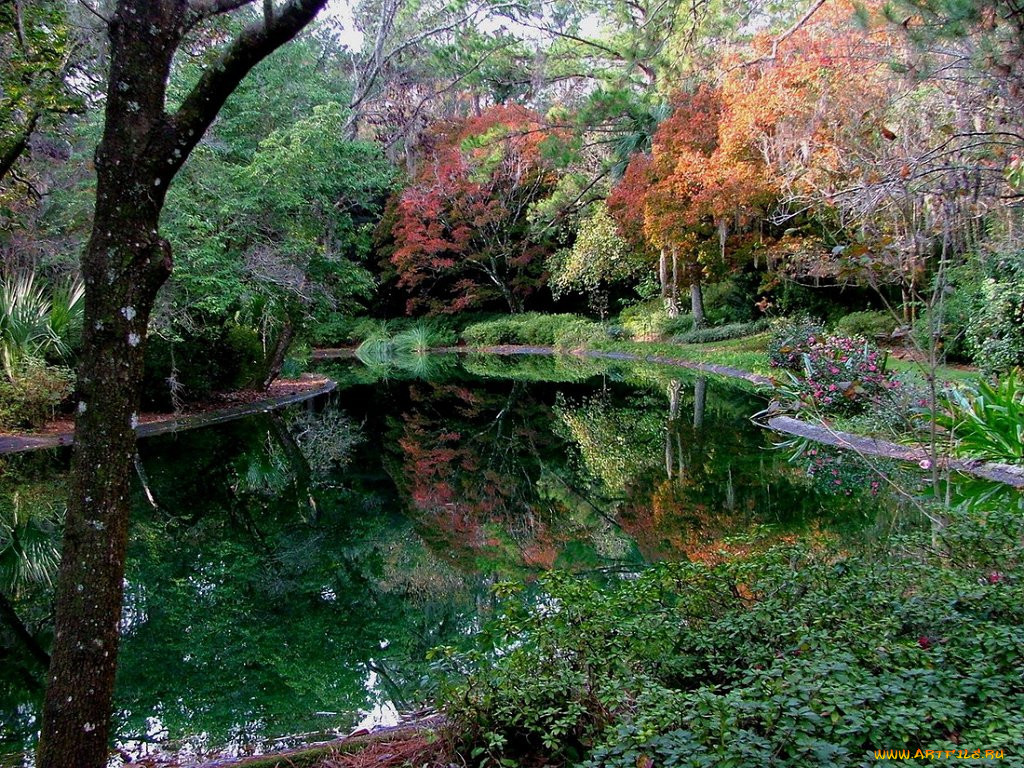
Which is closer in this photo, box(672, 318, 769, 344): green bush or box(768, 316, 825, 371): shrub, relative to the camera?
box(768, 316, 825, 371): shrub

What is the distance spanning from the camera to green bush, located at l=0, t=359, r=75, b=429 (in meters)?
10.3

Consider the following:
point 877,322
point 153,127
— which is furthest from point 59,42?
point 877,322

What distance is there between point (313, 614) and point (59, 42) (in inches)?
200

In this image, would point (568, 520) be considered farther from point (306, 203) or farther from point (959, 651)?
point (306, 203)

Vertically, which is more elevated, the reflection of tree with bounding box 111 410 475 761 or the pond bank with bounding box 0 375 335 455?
the pond bank with bounding box 0 375 335 455

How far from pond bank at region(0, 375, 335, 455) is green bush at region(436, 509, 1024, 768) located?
5553 millimetres

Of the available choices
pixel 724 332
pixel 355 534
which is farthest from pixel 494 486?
pixel 724 332

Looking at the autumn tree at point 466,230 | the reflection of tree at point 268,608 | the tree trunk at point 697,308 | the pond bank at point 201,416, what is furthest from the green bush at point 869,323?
the reflection of tree at point 268,608

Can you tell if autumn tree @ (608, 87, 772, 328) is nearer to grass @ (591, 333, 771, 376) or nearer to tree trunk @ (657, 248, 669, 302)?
grass @ (591, 333, 771, 376)

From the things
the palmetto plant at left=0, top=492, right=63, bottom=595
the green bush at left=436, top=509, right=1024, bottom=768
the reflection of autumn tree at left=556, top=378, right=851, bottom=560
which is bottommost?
the reflection of autumn tree at left=556, top=378, right=851, bottom=560

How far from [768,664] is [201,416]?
12253 mm

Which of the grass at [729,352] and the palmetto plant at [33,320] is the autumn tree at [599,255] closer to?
the grass at [729,352]

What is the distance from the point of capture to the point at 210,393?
14.2 metres

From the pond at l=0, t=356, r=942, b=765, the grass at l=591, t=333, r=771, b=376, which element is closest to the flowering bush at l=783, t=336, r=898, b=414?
the pond at l=0, t=356, r=942, b=765
